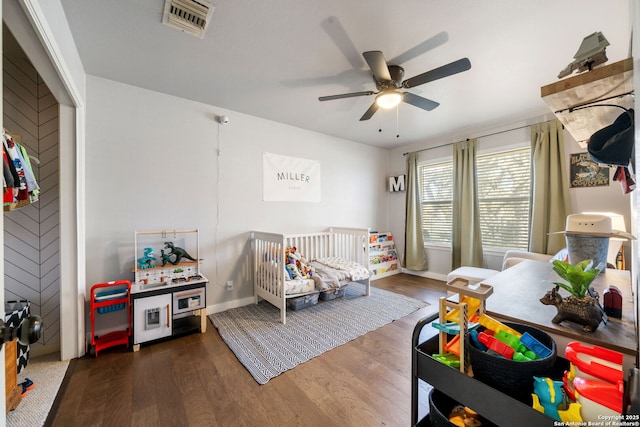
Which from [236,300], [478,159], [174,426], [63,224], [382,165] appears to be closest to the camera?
[174,426]

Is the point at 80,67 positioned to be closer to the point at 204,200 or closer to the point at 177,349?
the point at 204,200

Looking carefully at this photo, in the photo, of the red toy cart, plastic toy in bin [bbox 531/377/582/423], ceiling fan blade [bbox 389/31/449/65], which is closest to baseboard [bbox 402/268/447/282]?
ceiling fan blade [bbox 389/31/449/65]

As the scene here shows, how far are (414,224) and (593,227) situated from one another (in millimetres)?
2796

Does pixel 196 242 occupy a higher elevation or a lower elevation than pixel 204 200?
lower

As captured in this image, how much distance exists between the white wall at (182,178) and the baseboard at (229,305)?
36 mm

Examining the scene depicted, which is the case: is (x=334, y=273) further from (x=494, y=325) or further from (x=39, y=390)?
(x=39, y=390)

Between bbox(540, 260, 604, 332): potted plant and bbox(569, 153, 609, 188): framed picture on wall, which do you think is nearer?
bbox(540, 260, 604, 332): potted plant

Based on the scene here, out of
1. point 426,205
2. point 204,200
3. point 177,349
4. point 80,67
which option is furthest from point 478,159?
point 80,67

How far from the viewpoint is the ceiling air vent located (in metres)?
1.44

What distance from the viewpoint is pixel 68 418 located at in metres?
1.35

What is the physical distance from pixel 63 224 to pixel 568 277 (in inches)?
114

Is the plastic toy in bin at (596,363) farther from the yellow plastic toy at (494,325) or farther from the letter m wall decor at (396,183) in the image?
the letter m wall decor at (396,183)

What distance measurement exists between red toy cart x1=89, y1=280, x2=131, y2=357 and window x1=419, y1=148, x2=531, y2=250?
4.11 m

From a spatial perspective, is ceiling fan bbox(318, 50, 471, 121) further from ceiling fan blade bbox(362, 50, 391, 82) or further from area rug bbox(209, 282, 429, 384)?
area rug bbox(209, 282, 429, 384)
